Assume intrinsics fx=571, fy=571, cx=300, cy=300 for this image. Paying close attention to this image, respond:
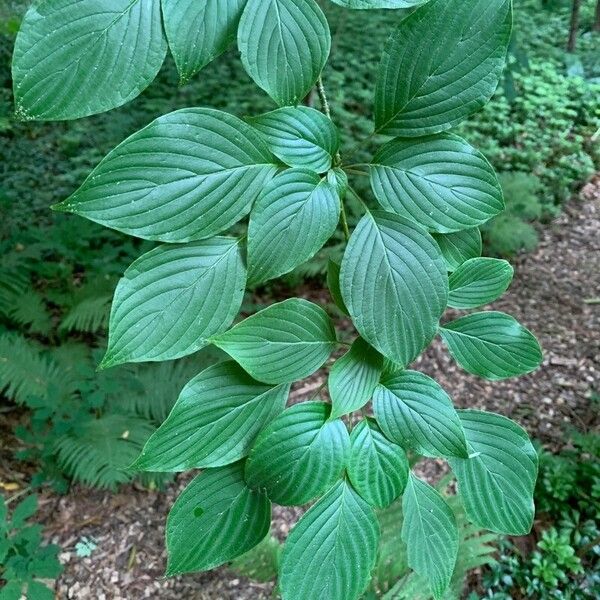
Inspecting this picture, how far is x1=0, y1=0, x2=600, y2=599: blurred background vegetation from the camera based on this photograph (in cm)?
210

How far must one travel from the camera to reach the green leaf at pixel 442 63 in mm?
463

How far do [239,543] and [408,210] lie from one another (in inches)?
13.1

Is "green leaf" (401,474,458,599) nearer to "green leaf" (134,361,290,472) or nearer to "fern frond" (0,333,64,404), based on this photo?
"green leaf" (134,361,290,472)

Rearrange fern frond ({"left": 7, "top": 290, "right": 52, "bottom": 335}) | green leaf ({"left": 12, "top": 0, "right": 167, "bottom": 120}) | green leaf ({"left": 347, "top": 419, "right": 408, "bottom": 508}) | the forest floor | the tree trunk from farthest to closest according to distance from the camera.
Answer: the tree trunk, fern frond ({"left": 7, "top": 290, "right": 52, "bottom": 335}), the forest floor, green leaf ({"left": 347, "top": 419, "right": 408, "bottom": 508}), green leaf ({"left": 12, "top": 0, "right": 167, "bottom": 120})

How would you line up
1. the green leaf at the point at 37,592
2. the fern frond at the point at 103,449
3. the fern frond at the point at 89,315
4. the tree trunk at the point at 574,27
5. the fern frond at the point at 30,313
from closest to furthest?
the green leaf at the point at 37,592 → the fern frond at the point at 103,449 → the fern frond at the point at 89,315 → the fern frond at the point at 30,313 → the tree trunk at the point at 574,27

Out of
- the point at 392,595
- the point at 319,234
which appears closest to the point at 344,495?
the point at 319,234

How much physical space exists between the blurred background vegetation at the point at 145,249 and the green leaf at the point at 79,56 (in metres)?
1.64

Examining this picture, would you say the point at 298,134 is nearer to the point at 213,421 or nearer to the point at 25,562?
the point at 213,421

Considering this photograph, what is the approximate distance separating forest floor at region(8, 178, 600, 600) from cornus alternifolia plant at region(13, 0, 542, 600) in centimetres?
174

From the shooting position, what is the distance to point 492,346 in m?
0.61

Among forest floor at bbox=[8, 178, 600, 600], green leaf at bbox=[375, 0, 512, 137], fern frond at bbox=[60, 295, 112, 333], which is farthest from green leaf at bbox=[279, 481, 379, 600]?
fern frond at bbox=[60, 295, 112, 333]

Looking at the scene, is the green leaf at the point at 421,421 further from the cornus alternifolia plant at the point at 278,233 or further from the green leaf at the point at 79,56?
the green leaf at the point at 79,56

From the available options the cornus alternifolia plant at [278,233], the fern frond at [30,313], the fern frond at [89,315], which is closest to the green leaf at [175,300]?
the cornus alternifolia plant at [278,233]

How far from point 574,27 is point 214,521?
6.14 metres
